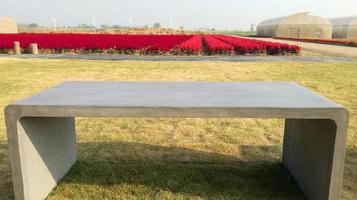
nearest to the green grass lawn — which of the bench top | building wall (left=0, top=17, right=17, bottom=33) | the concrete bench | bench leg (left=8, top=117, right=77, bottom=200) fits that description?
bench leg (left=8, top=117, right=77, bottom=200)

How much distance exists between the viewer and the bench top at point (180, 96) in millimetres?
2447

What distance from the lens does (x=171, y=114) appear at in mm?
2389

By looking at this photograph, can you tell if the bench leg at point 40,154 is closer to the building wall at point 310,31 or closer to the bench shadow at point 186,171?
the bench shadow at point 186,171

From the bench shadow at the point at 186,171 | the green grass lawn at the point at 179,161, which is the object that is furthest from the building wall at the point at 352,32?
the bench shadow at the point at 186,171

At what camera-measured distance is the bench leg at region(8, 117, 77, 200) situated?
2513mm

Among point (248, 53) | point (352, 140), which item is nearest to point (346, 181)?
point (352, 140)

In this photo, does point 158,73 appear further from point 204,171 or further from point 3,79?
point 204,171

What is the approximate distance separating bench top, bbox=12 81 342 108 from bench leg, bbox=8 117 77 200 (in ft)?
0.90

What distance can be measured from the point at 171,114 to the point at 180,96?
0.43 m

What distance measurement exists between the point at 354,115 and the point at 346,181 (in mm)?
2735

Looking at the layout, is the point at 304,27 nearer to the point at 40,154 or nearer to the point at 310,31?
the point at 310,31

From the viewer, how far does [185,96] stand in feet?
9.18

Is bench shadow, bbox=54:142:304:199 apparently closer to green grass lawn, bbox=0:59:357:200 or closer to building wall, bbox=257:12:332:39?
green grass lawn, bbox=0:59:357:200

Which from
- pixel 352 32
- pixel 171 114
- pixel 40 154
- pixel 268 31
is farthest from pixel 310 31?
pixel 40 154
